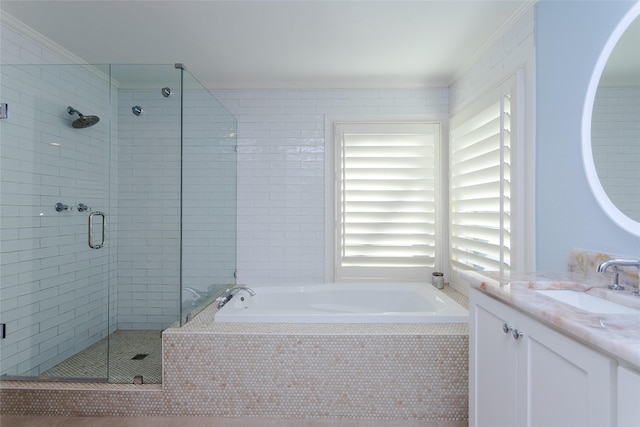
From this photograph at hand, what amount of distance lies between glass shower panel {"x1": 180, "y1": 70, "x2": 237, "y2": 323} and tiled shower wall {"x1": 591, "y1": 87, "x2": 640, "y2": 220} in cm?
234

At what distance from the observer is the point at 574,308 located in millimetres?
1054

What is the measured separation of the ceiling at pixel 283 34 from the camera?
2.15 m

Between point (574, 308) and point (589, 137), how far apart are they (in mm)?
974

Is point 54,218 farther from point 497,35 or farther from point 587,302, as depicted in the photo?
point 497,35

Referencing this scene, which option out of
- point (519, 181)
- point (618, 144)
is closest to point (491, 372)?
point (618, 144)

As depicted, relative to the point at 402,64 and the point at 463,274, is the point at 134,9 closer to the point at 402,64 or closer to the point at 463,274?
the point at 402,64

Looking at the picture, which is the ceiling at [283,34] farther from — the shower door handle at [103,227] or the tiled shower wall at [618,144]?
the shower door handle at [103,227]

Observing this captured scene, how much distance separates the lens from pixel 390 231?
131 inches

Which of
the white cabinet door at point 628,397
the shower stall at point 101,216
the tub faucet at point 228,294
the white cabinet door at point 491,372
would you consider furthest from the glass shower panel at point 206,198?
the white cabinet door at point 628,397

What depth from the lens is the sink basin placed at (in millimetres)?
1193

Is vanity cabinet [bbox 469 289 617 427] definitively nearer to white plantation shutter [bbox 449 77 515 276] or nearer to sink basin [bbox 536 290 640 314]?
sink basin [bbox 536 290 640 314]

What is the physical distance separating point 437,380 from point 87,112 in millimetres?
2968

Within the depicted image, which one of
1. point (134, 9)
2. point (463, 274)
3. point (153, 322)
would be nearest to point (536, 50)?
point (463, 274)

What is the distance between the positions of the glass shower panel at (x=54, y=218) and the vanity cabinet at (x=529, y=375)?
2.17 m
